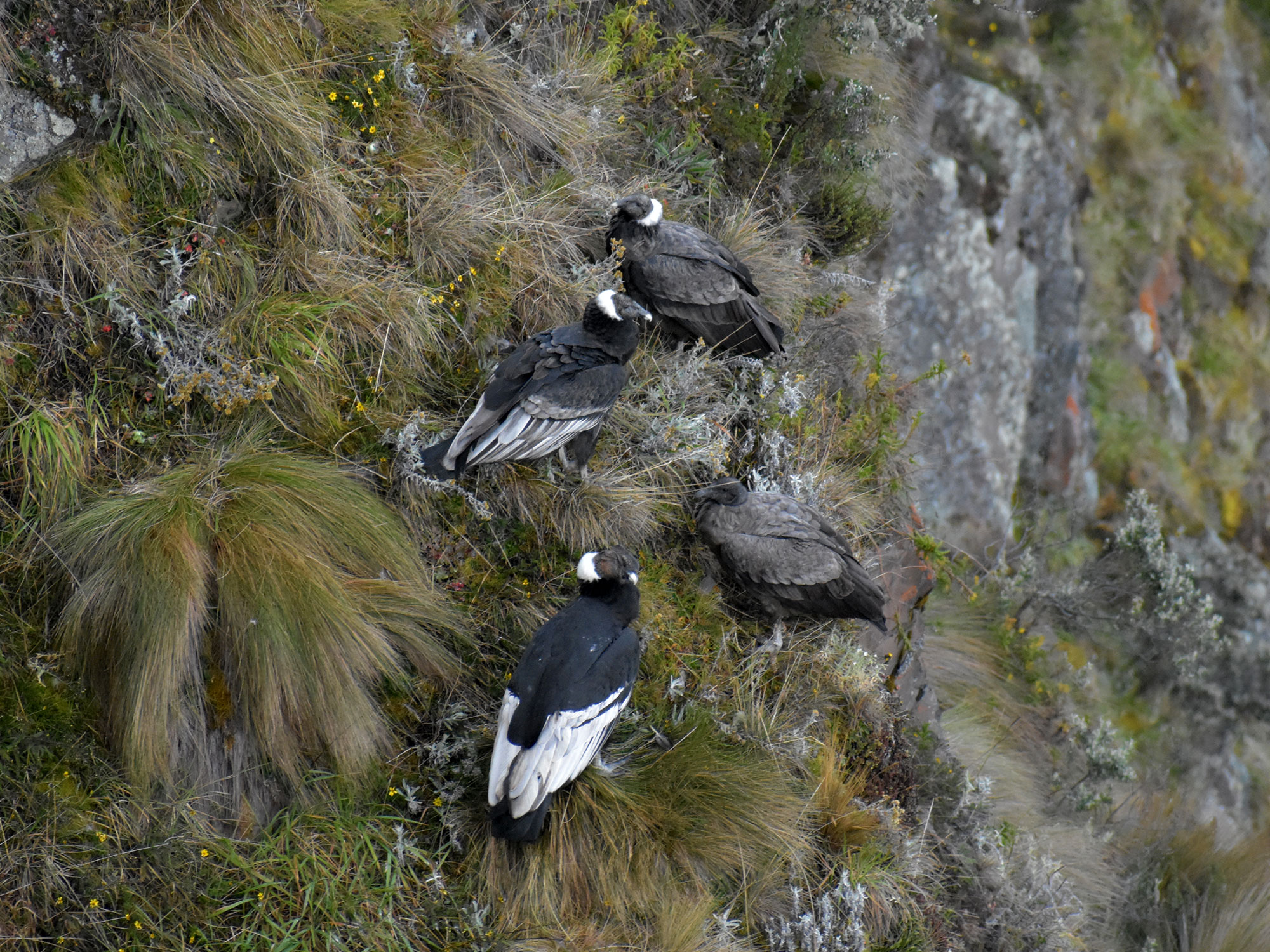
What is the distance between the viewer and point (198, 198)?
12.2ft

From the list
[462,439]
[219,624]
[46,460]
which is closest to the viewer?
[219,624]

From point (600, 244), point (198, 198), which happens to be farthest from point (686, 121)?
point (198, 198)

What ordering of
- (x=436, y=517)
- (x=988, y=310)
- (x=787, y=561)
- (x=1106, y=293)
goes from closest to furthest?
(x=436, y=517) → (x=787, y=561) → (x=988, y=310) → (x=1106, y=293)

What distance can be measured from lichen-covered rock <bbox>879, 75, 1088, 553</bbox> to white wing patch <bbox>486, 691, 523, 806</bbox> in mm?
4072

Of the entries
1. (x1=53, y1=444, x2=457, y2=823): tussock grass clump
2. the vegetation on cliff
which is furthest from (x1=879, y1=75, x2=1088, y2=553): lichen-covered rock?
(x1=53, y1=444, x2=457, y2=823): tussock grass clump

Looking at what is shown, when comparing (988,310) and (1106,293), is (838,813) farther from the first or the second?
(1106,293)

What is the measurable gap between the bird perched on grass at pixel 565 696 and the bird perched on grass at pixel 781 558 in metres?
0.92

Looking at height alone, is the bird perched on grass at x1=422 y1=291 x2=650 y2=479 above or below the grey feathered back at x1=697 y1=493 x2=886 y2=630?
above

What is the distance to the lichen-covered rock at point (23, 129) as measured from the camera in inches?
133

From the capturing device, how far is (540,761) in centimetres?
322

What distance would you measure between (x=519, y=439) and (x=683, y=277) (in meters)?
1.50

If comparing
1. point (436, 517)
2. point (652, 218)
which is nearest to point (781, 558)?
point (436, 517)

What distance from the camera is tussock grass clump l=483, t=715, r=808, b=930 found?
3414 mm

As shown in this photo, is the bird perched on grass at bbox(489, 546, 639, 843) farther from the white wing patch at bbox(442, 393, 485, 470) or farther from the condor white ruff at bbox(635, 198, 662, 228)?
the condor white ruff at bbox(635, 198, 662, 228)
